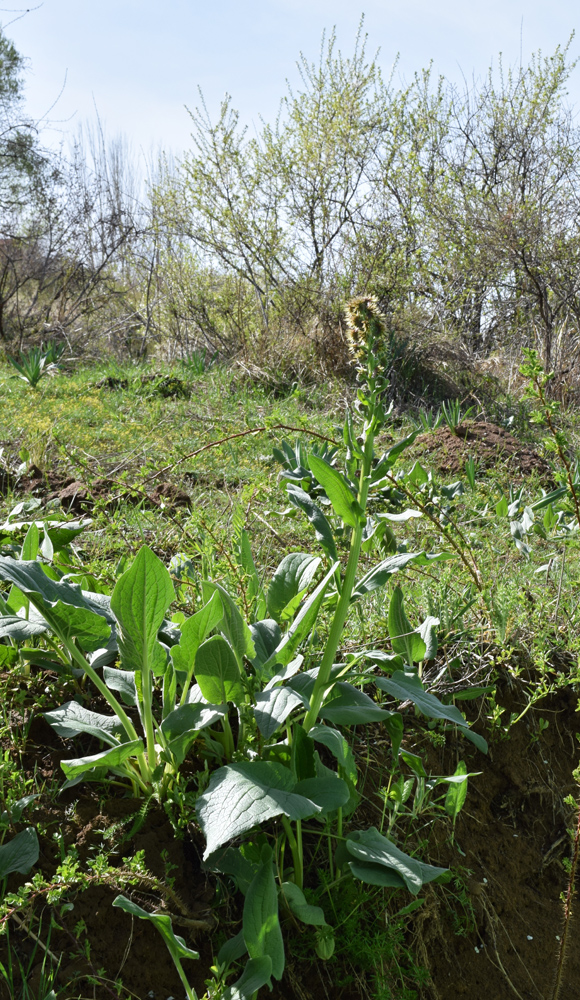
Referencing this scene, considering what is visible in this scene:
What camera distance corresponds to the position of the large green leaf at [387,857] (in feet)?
3.59

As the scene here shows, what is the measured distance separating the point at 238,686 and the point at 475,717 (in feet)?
2.94

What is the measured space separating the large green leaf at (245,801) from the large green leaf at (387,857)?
0.22 metres

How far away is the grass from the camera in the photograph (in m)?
1.42

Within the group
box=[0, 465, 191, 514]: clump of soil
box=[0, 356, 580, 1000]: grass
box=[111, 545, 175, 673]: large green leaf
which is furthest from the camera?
box=[0, 465, 191, 514]: clump of soil

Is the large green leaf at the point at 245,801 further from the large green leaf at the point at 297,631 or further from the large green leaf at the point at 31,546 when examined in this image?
the large green leaf at the point at 31,546

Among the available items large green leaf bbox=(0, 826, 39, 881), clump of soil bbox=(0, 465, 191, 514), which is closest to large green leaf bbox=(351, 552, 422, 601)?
large green leaf bbox=(0, 826, 39, 881)

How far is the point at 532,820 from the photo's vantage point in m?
1.74

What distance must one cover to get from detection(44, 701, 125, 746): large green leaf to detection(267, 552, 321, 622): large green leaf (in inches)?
16.6

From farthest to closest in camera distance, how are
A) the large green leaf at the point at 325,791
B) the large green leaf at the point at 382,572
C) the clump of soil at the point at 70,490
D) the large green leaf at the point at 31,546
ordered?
the clump of soil at the point at 70,490 → the large green leaf at the point at 31,546 → the large green leaf at the point at 382,572 → the large green leaf at the point at 325,791

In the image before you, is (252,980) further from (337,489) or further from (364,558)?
(364,558)

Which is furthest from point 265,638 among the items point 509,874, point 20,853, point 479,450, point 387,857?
point 479,450

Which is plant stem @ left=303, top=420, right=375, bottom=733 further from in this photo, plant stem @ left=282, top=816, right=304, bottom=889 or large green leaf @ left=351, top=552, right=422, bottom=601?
plant stem @ left=282, top=816, right=304, bottom=889

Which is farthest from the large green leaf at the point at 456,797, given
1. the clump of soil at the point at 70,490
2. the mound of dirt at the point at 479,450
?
the mound of dirt at the point at 479,450

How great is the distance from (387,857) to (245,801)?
342 millimetres
